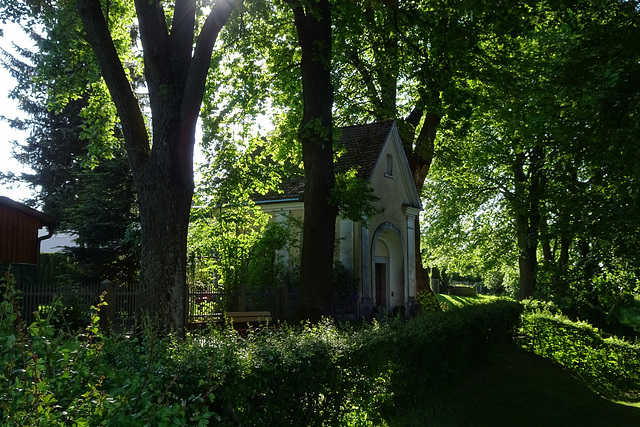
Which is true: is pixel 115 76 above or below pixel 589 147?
above

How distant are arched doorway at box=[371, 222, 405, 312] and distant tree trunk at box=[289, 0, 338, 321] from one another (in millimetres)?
12120

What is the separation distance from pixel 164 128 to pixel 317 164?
17.3 ft

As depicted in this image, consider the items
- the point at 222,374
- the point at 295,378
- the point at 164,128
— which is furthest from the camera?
the point at 164,128

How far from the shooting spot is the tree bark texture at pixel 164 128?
36.3ft

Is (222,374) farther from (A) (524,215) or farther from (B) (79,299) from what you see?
(A) (524,215)

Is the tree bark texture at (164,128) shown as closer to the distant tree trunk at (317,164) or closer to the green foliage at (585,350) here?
the distant tree trunk at (317,164)

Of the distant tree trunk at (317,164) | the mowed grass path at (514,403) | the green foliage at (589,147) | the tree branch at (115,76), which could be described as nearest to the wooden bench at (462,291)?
the green foliage at (589,147)

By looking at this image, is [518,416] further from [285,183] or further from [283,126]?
[285,183]

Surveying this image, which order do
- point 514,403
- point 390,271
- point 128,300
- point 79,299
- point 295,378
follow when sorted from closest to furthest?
point 295,378 → point 514,403 → point 79,299 → point 128,300 → point 390,271

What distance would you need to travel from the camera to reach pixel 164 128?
11461mm

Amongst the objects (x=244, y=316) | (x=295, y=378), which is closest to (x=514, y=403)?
(x=295, y=378)

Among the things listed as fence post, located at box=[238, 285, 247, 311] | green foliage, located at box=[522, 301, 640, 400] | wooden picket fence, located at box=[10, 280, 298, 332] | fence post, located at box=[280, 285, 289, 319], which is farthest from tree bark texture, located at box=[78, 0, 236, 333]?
green foliage, located at box=[522, 301, 640, 400]

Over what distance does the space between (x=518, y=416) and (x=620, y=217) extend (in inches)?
173

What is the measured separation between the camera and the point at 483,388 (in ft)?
44.6
